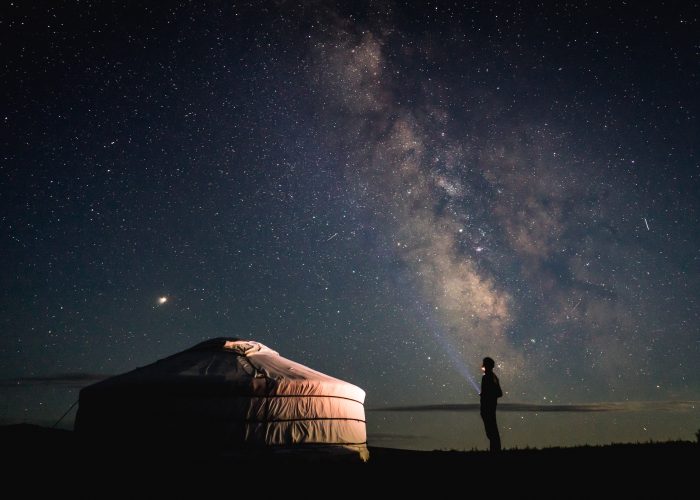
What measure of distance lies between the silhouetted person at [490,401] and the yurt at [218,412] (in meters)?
2.15

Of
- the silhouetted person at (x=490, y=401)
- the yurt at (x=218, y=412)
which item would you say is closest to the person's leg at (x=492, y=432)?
the silhouetted person at (x=490, y=401)

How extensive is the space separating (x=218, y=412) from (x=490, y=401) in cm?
376

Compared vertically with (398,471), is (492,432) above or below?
above

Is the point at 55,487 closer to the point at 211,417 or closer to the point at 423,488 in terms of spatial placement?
the point at 211,417

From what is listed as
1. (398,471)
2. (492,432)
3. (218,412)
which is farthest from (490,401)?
(218,412)

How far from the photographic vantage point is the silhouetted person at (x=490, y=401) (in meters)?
5.91

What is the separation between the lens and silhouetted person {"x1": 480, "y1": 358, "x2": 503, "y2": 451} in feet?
19.4

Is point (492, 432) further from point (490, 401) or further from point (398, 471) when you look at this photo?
point (398, 471)

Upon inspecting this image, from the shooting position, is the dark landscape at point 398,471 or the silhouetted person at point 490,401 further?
the silhouetted person at point 490,401

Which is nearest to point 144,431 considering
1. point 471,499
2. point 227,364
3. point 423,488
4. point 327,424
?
point 227,364

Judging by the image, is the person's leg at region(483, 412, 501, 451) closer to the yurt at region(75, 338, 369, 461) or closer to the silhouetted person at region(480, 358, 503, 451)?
the silhouetted person at region(480, 358, 503, 451)

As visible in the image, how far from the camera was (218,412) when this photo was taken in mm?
5895

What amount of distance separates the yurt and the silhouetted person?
2.15 meters

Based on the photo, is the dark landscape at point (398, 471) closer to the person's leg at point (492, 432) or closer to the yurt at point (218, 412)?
the yurt at point (218, 412)
